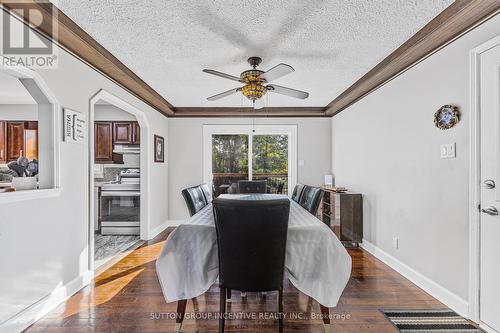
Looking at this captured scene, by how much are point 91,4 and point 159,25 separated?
49 cm

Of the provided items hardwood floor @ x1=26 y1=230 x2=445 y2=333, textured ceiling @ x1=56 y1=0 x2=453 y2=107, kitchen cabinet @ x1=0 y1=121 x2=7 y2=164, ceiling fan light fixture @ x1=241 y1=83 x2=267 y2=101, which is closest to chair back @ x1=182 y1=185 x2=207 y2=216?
hardwood floor @ x1=26 y1=230 x2=445 y2=333

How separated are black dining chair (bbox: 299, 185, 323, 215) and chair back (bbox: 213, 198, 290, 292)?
1298 millimetres

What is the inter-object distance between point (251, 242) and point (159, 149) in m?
3.62

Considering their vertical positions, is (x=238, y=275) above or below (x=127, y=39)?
below

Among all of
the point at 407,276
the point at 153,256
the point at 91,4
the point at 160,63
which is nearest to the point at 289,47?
the point at 160,63

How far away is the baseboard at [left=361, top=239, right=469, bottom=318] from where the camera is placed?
2.14m

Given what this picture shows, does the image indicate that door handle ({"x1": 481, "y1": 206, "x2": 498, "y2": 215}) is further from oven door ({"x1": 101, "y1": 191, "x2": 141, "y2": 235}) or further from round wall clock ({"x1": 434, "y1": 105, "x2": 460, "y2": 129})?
oven door ({"x1": 101, "y1": 191, "x2": 141, "y2": 235})

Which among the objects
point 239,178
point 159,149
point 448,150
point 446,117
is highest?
point 446,117

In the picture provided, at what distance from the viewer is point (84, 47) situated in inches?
95.5

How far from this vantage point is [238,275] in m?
1.78

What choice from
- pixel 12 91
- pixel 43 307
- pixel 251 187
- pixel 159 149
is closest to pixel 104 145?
pixel 159 149

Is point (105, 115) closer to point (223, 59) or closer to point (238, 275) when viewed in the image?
point (223, 59)

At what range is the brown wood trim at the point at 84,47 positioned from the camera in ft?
6.25

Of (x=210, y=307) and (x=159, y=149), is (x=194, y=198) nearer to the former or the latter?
(x=210, y=307)
